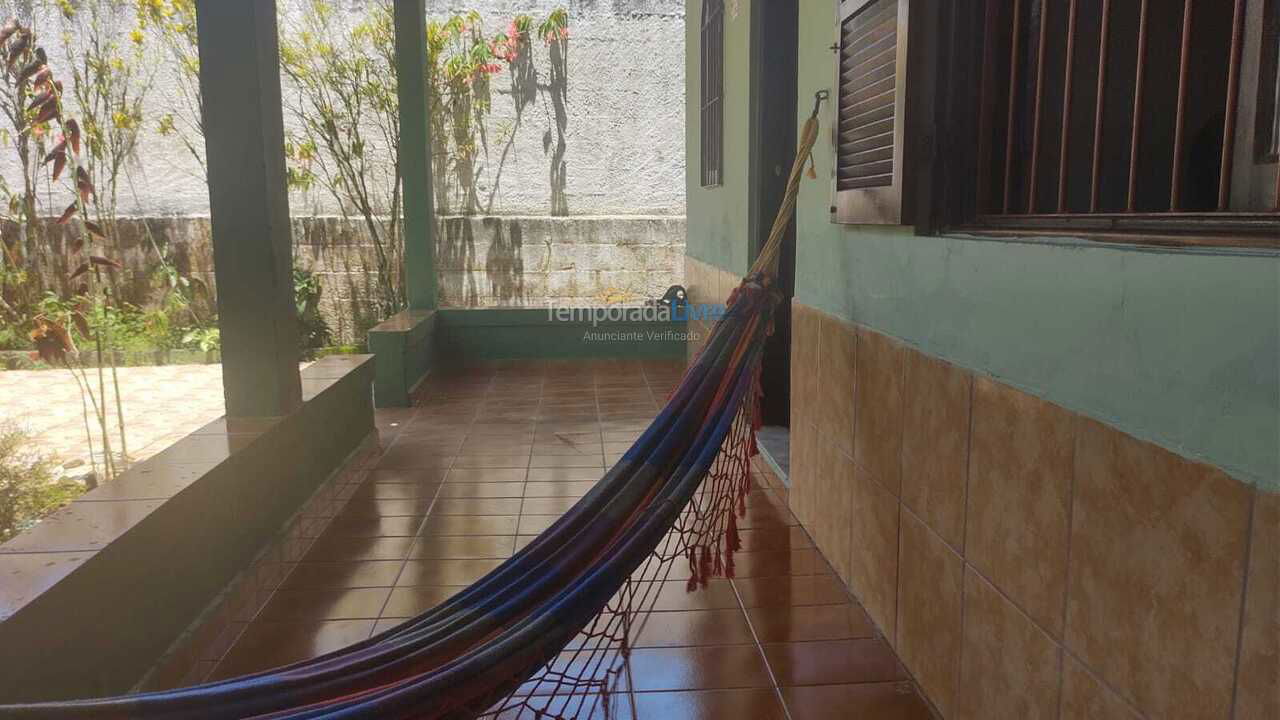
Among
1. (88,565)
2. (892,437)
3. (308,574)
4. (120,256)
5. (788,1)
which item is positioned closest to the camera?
(88,565)

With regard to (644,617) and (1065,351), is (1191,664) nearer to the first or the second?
(1065,351)

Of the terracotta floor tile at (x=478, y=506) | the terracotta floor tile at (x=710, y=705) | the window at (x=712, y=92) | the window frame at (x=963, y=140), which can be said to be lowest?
the terracotta floor tile at (x=710, y=705)

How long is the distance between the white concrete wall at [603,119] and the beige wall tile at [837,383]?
4851 millimetres

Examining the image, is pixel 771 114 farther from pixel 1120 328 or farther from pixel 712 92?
pixel 1120 328

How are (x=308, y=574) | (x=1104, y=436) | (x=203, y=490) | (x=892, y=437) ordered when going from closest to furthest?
(x=1104, y=436)
(x=892, y=437)
(x=203, y=490)
(x=308, y=574)

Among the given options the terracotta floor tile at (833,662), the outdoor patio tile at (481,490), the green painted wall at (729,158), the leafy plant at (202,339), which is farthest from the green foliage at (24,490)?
the leafy plant at (202,339)

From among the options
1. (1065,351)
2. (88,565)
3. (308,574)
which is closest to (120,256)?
(308,574)

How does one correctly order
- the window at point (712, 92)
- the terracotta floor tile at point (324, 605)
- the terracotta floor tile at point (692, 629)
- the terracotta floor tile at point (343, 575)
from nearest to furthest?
the terracotta floor tile at point (692, 629), the terracotta floor tile at point (324, 605), the terracotta floor tile at point (343, 575), the window at point (712, 92)

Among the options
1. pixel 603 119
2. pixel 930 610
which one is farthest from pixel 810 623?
pixel 603 119

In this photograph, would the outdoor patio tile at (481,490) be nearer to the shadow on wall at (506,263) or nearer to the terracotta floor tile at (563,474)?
the terracotta floor tile at (563,474)

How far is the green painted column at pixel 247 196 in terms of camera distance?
2.37 metres

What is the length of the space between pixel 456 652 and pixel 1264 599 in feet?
3.39

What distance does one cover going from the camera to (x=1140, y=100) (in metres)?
1.20

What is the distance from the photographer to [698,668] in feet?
6.15
